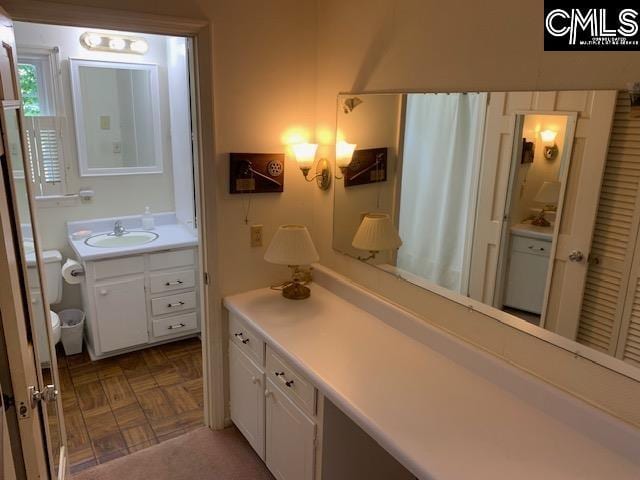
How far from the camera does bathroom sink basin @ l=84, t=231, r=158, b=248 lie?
3408 millimetres

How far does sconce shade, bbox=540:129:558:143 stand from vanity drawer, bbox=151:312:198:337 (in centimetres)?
279

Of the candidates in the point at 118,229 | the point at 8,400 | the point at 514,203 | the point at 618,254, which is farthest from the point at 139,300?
the point at 618,254

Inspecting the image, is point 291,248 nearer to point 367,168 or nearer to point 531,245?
point 367,168

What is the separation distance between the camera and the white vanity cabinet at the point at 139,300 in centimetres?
321

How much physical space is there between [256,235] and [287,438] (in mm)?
981

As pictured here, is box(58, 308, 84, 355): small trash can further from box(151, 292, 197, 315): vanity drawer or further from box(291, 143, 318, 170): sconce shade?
box(291, 143, 318, 170): sconce shade

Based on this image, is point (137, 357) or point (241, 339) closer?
point (241, 339)

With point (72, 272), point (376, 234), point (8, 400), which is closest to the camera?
point (8, 400)

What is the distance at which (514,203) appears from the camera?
1.65 meters

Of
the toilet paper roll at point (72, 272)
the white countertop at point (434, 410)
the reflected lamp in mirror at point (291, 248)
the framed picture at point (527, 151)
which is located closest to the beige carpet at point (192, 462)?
the white countertop at point (434, 410)

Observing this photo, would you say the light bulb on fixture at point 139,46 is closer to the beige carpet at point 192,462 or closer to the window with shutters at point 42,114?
the window with shutters at point 42,114

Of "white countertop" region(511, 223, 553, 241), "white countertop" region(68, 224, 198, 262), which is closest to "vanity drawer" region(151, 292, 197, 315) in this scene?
"white countertop" region(68, 224, 198, 262)

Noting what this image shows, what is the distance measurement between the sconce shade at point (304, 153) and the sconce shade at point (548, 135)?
46.0 inches

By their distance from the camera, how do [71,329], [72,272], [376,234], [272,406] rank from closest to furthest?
[272,406] < [376,234] < [72,272] < [71,329]
